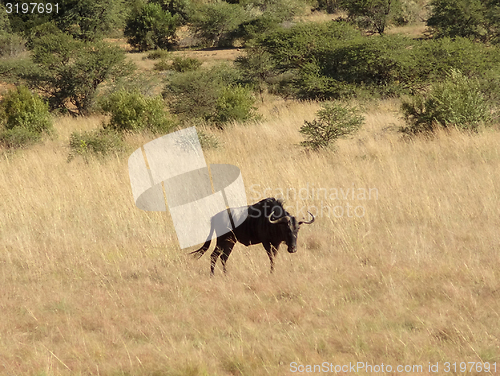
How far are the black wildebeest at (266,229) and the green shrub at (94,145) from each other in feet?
22.6

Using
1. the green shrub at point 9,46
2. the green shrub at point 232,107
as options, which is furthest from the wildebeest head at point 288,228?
the green shrub at point 9,46

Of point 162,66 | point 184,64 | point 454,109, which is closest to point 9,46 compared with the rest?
point 162,66

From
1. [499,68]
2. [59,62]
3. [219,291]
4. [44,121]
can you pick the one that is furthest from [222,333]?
[59,62]

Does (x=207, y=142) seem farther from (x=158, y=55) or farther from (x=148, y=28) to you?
(x=148, y=28)

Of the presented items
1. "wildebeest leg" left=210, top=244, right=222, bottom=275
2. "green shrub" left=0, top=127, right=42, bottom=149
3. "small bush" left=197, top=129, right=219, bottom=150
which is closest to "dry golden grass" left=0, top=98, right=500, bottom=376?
"wildebeest leg" left=210, top=244, right=222, bottom=275

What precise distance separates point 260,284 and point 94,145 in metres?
7.67

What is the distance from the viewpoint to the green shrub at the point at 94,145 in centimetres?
1119

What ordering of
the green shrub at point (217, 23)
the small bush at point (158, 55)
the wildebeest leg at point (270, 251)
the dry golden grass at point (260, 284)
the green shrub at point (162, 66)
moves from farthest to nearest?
the green shrub at point (217, 23) < the small bush at point (158, 55) < the green shrub at point (162, 66) < the wildebeest leg at point (270, 251) < the dry golden grass at point (260, 284)

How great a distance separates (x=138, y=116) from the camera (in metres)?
14.3

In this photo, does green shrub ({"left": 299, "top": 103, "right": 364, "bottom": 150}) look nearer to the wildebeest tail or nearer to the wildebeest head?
the wildebeest tail

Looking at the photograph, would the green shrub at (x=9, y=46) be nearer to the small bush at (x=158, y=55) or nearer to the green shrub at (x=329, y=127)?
the small bush at (x=158, y=55)

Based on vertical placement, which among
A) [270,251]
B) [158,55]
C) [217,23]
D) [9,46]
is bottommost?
[270,251]

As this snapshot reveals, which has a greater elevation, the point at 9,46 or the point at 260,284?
the point at 9,46

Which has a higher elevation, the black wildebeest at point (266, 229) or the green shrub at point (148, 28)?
the green shrub at point (148, 28)
